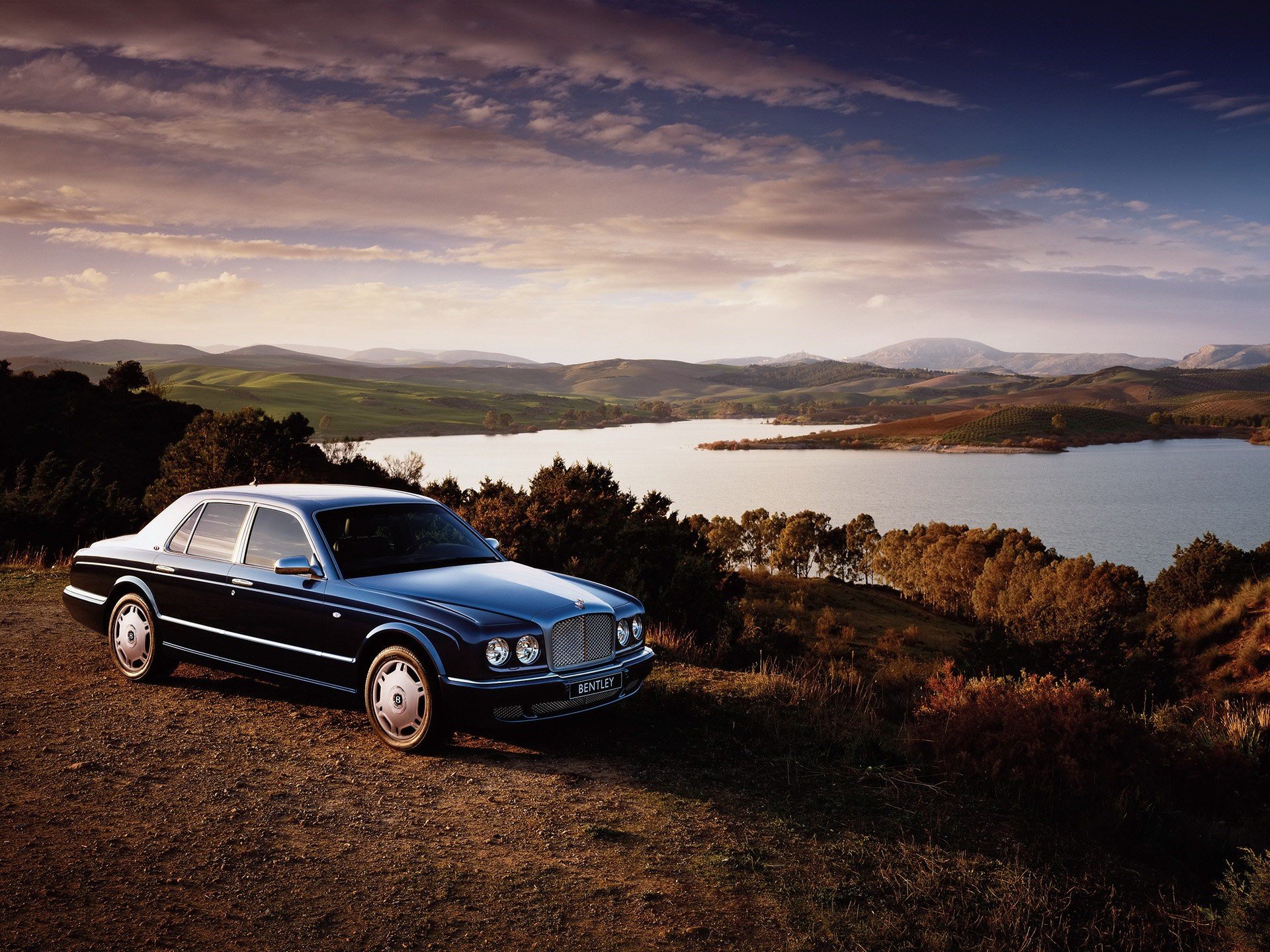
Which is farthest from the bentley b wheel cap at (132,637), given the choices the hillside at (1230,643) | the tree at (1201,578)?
the tree at (1201,578)

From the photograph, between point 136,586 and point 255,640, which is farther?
point 136,586

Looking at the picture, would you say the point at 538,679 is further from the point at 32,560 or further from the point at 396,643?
the point at 32,560

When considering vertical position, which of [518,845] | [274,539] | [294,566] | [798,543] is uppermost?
[274,539]

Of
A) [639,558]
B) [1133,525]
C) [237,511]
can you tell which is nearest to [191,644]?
[237,511]

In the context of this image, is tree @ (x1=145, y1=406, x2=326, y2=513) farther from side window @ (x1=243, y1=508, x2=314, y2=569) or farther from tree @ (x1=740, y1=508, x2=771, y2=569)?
tree @ (x1=740, y1=508, x2=771, y2=569)

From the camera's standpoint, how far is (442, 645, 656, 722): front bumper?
5809 mm

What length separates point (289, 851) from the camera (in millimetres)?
4754

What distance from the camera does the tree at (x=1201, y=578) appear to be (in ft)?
158

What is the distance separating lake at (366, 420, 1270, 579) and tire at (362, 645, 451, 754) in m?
60.1

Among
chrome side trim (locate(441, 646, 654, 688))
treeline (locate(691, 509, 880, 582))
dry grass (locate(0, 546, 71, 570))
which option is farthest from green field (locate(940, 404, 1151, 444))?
chrome side trim (locate(441, 646, 654, 688))

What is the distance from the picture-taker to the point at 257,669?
7016mm

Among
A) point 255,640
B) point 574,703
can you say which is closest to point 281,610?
point 255,640

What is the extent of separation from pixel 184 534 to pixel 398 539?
82.3 inches

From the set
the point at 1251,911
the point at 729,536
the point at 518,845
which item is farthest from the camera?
the point at 729,536
